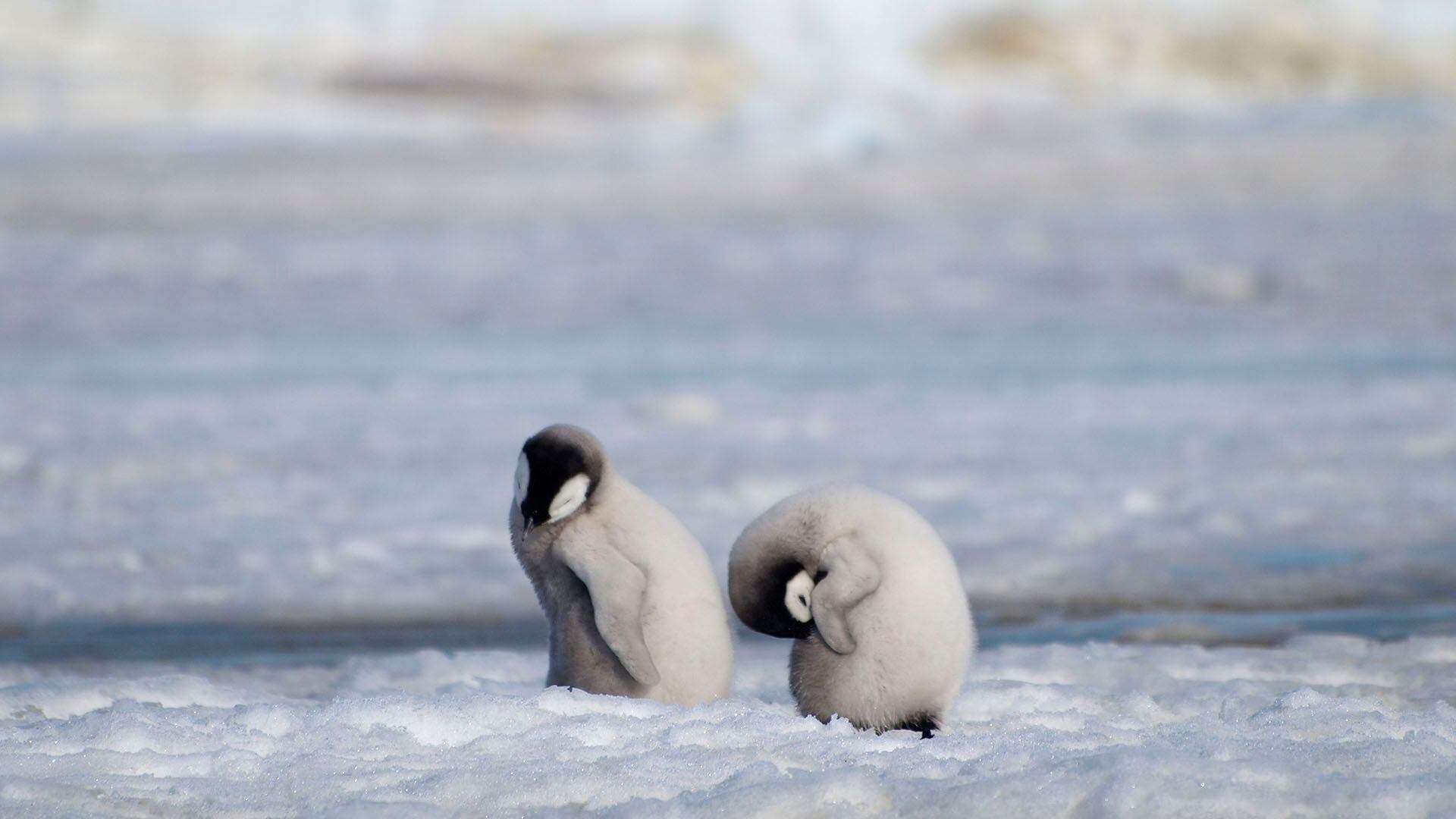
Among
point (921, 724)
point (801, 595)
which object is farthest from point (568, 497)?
point (921, 724)

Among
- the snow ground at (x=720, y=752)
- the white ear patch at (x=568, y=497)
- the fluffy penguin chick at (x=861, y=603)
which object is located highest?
the white ear patch at (x=568, y=497)

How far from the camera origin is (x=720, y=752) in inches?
90.4

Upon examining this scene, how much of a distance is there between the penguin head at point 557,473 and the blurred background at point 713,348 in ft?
4.11

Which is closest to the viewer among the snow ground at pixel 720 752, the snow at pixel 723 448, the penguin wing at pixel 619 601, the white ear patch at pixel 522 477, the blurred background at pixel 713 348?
the snow ground at pixel 720 752

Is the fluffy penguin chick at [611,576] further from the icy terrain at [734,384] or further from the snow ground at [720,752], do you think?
the icy terrain at [734,384]

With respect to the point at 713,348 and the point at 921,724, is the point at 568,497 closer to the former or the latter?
the point at 921,724

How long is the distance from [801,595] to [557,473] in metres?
0.44

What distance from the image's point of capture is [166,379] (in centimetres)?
791

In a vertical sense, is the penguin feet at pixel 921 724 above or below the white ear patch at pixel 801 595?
below

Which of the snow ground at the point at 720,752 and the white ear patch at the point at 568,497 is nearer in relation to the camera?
the snow ground at the point at 720,752

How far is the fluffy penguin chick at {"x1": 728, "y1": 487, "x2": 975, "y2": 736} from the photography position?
242 centimetres

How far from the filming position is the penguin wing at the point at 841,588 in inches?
95.1

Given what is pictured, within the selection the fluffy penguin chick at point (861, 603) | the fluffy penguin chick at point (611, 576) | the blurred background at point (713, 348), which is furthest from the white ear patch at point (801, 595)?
the blurred background at point (713, 348)

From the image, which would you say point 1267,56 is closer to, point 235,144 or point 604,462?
point 235,144
